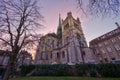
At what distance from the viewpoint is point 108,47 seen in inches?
1623

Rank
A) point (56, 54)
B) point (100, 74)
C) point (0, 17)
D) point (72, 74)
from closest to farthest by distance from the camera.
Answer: point (0, 17) < point (100, 74) < point (72, 74) < point (56, 54)

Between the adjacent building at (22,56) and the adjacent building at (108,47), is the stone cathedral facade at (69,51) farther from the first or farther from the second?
the adjacent building at (22,56)

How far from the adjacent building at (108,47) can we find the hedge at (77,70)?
26662 mm

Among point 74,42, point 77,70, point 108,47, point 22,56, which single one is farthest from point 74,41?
point 77,70

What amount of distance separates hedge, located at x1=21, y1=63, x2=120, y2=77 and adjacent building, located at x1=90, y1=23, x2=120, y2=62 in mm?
26662

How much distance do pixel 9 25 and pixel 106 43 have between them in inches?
1553

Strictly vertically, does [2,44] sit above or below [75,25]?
below

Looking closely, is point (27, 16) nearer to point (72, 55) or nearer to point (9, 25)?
point (9, 25)

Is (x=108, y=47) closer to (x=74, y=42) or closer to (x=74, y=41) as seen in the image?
(x=74, y=42)

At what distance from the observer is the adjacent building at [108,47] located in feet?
126

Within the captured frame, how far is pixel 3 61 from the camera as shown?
126 ft

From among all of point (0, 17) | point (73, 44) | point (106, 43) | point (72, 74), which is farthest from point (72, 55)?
point (0, 17)

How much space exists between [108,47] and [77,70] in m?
30.6

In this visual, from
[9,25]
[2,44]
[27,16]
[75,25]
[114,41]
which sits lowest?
[2,44]
